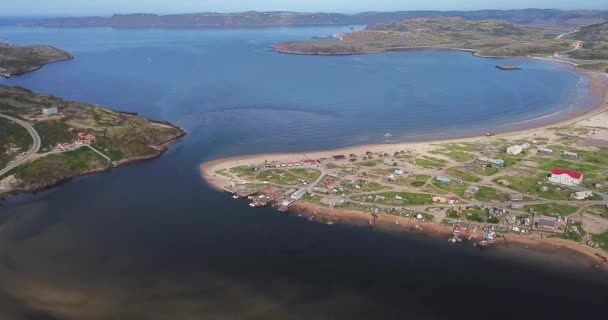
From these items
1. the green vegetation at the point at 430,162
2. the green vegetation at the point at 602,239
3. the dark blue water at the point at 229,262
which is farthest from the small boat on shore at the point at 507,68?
the green vegetation at the point at 602,239

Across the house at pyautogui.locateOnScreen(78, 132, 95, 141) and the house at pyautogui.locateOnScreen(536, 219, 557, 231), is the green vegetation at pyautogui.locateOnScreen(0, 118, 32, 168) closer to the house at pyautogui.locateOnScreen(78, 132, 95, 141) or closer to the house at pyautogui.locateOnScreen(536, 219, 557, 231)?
the house at pyautogui.locateOnScreen(78, 132, 95, 141)

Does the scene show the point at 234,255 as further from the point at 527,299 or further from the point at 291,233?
the point at 527,299

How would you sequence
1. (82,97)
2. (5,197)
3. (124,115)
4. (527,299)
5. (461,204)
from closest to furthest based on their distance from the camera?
1. (527,299)
2. (461,204)
3. (5,197)
4. (124,115)
5. (82,97)

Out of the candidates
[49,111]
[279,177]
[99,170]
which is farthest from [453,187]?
[49,111]

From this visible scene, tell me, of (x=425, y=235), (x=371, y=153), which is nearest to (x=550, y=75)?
(x=371, y=153)

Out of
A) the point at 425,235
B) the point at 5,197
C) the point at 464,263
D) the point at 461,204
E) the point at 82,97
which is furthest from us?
the point at 82,97

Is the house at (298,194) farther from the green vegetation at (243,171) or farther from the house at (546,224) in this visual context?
the house at (546,224)
